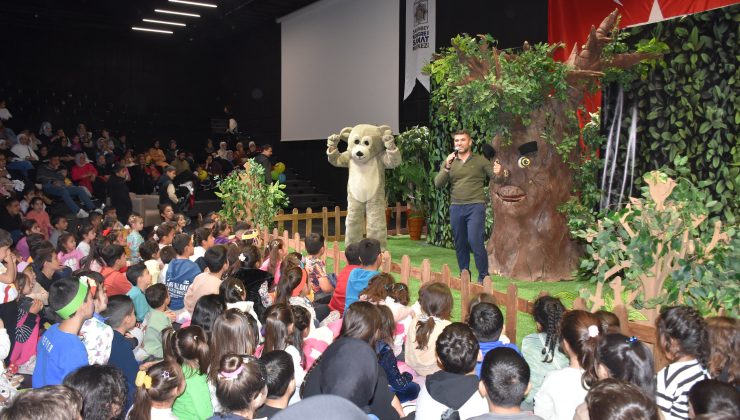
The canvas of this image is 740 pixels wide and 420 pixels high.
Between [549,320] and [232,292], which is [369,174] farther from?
[549,320]

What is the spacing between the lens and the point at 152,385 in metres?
2.84

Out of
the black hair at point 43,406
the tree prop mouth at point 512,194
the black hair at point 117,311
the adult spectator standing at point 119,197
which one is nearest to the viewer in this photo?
the black hair at point 43,406

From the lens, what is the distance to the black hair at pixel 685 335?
2.99 meters

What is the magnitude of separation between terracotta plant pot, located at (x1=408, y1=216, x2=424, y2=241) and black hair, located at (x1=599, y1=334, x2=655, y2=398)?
8130 millimetres

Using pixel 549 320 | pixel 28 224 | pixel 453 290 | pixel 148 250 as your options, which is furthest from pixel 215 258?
pixel 28 224

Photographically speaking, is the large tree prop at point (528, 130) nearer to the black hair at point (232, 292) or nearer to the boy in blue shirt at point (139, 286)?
the black hair at point (232, 292)

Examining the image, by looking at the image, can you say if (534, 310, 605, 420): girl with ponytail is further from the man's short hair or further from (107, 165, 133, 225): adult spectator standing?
(107, 165, 133, 225): adult spectator standing

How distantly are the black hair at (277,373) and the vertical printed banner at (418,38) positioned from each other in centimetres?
965

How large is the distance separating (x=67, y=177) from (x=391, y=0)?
7.09 meters

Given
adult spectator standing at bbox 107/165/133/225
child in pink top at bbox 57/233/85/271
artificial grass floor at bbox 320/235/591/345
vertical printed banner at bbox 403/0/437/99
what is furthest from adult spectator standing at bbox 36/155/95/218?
vertical printed banner at bbox 403/0/437/99

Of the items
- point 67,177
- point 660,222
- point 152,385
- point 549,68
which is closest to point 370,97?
point 67,177

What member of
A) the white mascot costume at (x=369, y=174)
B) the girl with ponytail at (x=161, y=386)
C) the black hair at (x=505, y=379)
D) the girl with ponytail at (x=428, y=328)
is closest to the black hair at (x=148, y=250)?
the white mascot costume at (x=369, y=174)

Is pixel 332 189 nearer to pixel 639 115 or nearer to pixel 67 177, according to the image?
pixel 67 177

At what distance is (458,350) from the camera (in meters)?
3.04
